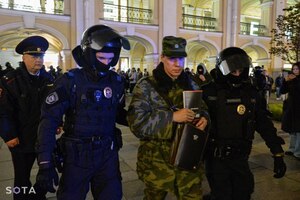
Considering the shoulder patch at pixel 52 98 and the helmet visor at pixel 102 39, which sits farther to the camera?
the helmet visor at pixel 102 39

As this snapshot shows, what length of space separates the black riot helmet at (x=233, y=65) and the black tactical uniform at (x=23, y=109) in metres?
1.60

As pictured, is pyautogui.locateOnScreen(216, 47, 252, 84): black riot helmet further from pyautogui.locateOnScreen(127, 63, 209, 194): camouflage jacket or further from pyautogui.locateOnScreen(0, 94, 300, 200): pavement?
pyautogui.locateOnScreen(0, 94, 300, 200): pavement

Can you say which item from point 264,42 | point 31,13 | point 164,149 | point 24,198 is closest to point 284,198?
point 164,149

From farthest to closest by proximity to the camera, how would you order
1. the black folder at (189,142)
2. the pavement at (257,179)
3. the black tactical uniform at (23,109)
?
the pavement at (257,179), the black tactical uniform at (23,109), the black folder at (189,142)

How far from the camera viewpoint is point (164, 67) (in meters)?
2.26

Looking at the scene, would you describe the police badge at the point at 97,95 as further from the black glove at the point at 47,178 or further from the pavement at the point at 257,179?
the pavement at the point at 257,179

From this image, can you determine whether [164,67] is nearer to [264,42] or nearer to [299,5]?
[299,5]

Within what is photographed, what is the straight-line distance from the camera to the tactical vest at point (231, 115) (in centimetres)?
235

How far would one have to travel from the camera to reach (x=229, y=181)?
239 centimetres

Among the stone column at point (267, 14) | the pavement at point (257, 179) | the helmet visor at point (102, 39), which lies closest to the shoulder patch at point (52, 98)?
the helmet visor at point (102, 39)

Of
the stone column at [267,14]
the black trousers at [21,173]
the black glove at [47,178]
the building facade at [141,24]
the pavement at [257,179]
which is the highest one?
the stone column at [267,14]

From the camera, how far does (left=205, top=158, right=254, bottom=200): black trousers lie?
7.69 feet

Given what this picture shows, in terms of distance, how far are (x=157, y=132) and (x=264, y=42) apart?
68.9 feet

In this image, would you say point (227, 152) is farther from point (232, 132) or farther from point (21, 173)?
point (21, 173)
